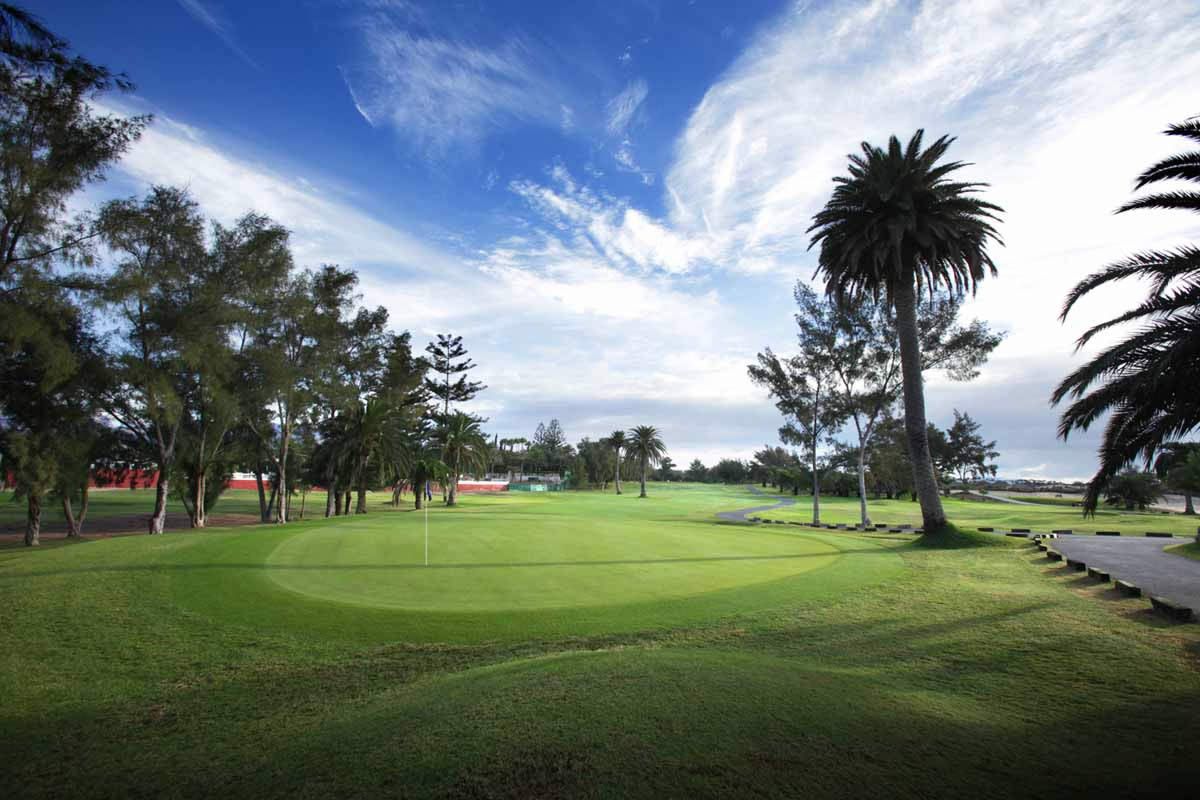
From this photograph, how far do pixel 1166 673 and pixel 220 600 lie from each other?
13533 mm

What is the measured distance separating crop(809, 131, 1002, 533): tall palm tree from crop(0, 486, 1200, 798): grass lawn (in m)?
10.7

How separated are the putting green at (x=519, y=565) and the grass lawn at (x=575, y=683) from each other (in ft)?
0.46

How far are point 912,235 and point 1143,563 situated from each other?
42.8 ft

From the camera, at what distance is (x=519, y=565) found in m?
13.1

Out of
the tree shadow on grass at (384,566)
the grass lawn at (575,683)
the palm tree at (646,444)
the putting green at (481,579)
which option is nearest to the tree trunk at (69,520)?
the putting green at (481,579)

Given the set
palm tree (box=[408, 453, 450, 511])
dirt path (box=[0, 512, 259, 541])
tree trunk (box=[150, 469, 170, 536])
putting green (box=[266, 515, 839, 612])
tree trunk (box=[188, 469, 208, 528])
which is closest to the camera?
putting green (box=[266, 515, 839, 612])

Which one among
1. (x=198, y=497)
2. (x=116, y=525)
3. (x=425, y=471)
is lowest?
(x=116, y=525)

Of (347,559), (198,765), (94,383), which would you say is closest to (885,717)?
(198,765)

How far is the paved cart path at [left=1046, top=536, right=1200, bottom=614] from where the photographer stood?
10852mm

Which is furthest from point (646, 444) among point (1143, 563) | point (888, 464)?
point (1143, 563)

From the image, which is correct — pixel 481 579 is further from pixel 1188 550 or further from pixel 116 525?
pixel 116 525

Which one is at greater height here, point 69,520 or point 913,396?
point 913,396

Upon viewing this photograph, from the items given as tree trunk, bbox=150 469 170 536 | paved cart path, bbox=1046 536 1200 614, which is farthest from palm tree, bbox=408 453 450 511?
paved cart path, bbox=1046 536 1200 614

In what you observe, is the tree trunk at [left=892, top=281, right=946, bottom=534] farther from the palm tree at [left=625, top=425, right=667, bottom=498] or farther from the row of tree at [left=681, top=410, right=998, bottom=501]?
the palm tree at [left=625, top=425, right=667, bottom=498]
